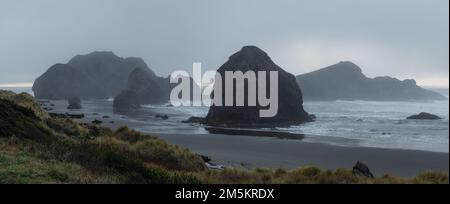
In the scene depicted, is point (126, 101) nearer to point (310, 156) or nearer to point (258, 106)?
point (258, 106)

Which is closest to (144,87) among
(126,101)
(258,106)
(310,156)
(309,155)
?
(126,101)

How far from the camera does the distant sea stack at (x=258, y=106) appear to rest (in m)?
68.2

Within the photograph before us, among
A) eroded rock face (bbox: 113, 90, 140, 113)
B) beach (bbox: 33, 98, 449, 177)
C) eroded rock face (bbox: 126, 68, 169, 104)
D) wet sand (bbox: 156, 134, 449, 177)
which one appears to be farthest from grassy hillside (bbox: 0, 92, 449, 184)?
eroded rock face (bbox: 126, 68, 169, 104)

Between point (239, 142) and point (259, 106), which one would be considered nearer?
point (239, 142)

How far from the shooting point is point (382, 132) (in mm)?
51219

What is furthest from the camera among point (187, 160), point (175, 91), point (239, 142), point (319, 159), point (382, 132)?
point (175, 91)

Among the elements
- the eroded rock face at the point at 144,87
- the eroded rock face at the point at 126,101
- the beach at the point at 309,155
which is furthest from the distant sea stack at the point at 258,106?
the eroded rock face at the point at 144,87

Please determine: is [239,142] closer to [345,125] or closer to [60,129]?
[60,129]

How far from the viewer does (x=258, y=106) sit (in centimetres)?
7138

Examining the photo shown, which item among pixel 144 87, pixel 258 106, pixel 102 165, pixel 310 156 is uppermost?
pixel 144 87

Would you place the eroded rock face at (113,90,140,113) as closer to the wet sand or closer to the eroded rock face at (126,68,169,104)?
the eroded rock face at (126,68,169,104)
